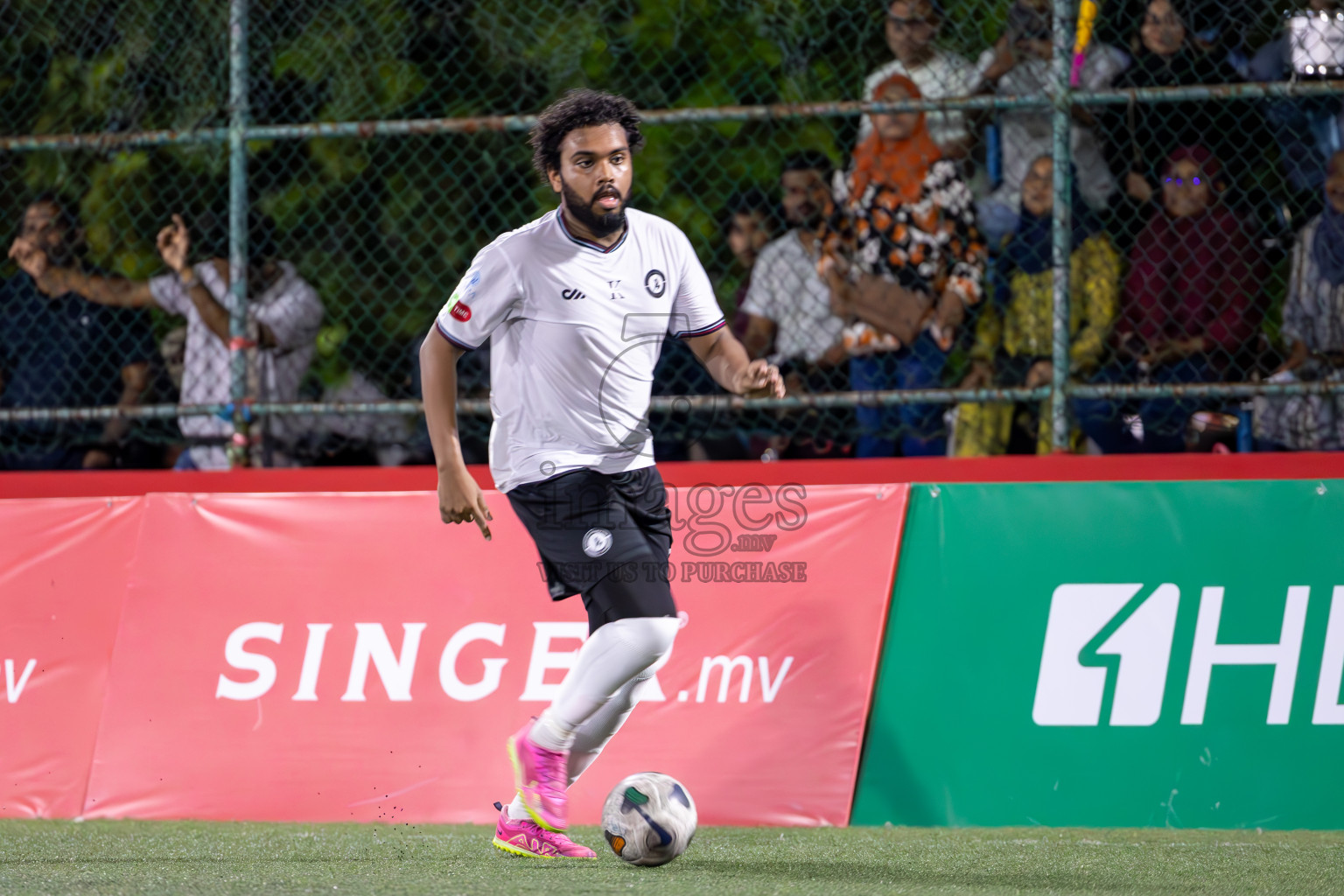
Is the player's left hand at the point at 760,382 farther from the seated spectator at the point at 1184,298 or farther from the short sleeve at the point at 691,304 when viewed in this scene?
the seated spectator at the point at 1184,298

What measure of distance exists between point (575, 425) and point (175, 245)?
3096mm

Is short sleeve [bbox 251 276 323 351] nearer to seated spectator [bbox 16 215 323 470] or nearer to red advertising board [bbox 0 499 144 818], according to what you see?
seated spectator [bbox 16 215 323 470]

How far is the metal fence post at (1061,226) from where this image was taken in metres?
5.74

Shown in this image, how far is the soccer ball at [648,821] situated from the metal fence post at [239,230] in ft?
9.05

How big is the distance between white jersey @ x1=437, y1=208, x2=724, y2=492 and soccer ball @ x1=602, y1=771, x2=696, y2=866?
2.87ft

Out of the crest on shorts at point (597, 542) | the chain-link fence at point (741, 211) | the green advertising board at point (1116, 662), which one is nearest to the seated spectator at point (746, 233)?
the chain-link fence at point (741, 211)

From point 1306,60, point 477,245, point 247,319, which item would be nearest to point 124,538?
point 247,319

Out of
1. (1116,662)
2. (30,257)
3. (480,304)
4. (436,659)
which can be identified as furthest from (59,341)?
(1116,662)

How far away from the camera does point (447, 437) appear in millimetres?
4398

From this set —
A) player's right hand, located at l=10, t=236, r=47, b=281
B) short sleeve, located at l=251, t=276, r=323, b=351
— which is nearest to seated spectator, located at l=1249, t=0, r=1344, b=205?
short sleeve, located at l=251, t=276, r=323, b=351

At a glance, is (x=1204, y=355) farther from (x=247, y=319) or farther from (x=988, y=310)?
(x=247, y=319)

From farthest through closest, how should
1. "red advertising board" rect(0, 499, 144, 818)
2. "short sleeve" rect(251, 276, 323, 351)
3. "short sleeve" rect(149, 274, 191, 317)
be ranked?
"short sleeve" rect(149, 274, 191, 317) → "short sleeve" rect(251, 276, 323, 351) → "red advertising board" rect(0, 499, 144, 818)

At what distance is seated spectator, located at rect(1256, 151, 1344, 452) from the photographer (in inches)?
229

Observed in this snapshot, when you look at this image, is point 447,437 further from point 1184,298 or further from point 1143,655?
point 1184,298
